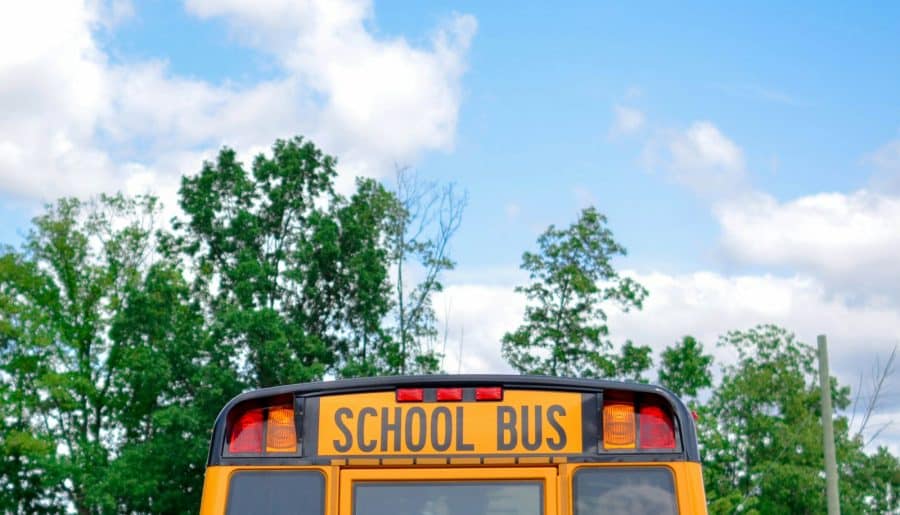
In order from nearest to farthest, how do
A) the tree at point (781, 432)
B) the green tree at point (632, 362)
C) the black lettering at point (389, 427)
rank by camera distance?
the black lettering at point (389, 427), the green tree at point (632, 362), the tree at point (781, 432)

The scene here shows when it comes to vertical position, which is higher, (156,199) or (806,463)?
(156,199)

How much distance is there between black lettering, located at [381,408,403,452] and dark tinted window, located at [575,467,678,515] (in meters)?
0.73

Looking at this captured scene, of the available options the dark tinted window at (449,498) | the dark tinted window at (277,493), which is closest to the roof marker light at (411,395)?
the dark tinted window at (449,498)

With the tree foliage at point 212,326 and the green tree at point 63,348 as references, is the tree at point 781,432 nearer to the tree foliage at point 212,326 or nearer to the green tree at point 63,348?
the tree foliage at point 212,326

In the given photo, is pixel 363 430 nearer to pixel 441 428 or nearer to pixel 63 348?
pixel 441 428

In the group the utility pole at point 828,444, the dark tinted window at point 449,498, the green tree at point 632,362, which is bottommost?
the dark tinted window at point 449,498

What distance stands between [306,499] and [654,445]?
139 centimetres

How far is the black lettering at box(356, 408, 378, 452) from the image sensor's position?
5.15 metres

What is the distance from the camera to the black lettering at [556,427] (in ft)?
16.6

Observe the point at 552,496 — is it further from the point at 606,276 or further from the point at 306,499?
the point at 606,276

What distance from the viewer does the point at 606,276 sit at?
124 feet

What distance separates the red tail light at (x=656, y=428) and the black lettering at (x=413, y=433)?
0.87m

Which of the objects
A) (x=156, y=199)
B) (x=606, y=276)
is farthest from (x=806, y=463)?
(x=156, y=199)

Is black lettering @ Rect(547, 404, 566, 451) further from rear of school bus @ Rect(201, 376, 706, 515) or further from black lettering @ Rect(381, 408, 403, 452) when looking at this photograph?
black lettering @ Rect(381, 408, 403, 452)
